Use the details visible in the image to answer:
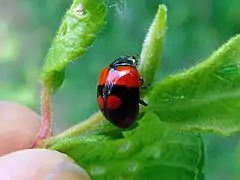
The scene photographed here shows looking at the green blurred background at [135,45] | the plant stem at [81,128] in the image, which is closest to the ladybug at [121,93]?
the plant stem at [81,128]

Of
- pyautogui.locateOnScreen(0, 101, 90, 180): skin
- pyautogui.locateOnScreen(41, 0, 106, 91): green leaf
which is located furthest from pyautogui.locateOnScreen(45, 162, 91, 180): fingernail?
pyautogui.locateOnScreen(41, 0, 106, 91): green leaf

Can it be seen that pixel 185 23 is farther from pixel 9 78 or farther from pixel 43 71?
pixel 43 71

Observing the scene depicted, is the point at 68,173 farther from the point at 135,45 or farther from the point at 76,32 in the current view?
the point at 135,45

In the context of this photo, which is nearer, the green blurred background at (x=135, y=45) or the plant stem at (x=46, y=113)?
the plant stem at (x=46, y=113)

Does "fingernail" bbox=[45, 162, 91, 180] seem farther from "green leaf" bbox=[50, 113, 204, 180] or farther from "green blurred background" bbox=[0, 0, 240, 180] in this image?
"green blurred background" bbox=[0, 0, 240, 180]

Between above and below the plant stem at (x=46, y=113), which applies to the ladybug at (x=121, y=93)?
below

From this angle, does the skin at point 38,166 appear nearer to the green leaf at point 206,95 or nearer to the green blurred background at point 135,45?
the green leaf at point 206,95

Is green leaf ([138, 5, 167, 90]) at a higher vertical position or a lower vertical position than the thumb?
higher
